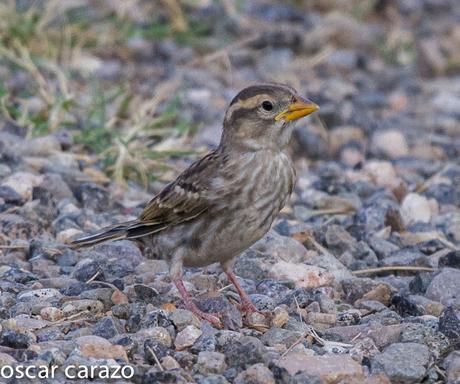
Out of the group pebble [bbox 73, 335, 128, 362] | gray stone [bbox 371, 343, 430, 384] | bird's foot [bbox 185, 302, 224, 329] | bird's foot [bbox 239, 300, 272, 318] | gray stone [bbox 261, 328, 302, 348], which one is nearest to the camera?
pebble [bbox 73, 335, 128, 362]

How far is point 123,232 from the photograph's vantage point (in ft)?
22.0

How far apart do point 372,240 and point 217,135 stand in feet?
8.84

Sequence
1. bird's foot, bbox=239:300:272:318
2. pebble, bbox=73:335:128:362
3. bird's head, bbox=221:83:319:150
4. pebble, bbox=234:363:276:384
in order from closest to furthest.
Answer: pebble, bbox=234:363:276:384, pebble, bbox=73:335:128:362, bird's foot, bbox=239:300:272:318, bird's head, bbox=221:83:319:150

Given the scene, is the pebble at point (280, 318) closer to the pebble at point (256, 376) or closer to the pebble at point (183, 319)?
the pebble at point (183, 319)

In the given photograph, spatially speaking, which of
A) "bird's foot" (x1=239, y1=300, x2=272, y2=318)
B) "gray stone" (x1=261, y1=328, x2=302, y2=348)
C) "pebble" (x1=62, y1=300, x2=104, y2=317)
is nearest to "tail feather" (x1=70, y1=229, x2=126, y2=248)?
"pebble" (x1=62, y1=300, x2=104, y2=317)

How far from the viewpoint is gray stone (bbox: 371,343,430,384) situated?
213 inches

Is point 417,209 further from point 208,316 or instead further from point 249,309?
point 208,316

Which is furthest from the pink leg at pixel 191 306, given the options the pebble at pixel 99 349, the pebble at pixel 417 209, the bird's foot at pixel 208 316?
the pebble at pixel 417 209

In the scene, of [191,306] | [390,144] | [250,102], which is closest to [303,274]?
[191,306]

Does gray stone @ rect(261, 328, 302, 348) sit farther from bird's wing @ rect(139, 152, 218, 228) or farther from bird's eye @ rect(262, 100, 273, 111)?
bird's eye @ rect(262, 100, 273, 111)

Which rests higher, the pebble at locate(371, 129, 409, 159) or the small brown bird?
the small brown bird

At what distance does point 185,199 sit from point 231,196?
31cm

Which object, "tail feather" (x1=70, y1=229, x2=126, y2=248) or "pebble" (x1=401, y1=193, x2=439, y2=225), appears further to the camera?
"pebble" (x1=401, y1=193, x2=439, y2=225)

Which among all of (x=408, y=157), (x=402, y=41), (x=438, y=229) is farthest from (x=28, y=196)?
(x=402, y=41)
